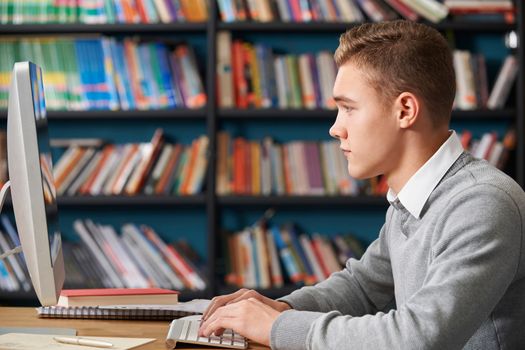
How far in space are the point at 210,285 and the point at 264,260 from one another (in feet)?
0.78

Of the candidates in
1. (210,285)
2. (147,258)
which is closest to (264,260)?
(210,285)

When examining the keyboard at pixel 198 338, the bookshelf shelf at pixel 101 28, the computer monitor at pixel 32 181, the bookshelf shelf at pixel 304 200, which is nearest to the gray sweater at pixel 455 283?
the keyboard at pixel 198 338

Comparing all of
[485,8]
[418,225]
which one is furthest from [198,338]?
[485,8]

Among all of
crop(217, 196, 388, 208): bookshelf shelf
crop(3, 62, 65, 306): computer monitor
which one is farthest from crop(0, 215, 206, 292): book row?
crop(3, 62, 65, 306): computer monitor

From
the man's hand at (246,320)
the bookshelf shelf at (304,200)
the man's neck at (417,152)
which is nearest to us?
the man's hand at (246,320)

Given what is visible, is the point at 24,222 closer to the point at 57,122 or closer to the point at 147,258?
the point at 147,258

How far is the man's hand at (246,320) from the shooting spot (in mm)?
1304

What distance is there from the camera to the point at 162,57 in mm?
3529

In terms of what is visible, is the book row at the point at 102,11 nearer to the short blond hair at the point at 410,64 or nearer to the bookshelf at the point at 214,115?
the bookshelf at the point at 214,115

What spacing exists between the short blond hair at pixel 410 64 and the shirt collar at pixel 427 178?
0.05 meters

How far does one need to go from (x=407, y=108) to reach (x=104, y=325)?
0.67 meters

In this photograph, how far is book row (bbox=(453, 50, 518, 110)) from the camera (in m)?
3.52

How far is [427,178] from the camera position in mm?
1376

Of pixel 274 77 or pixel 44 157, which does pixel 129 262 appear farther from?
pixel 44 157
